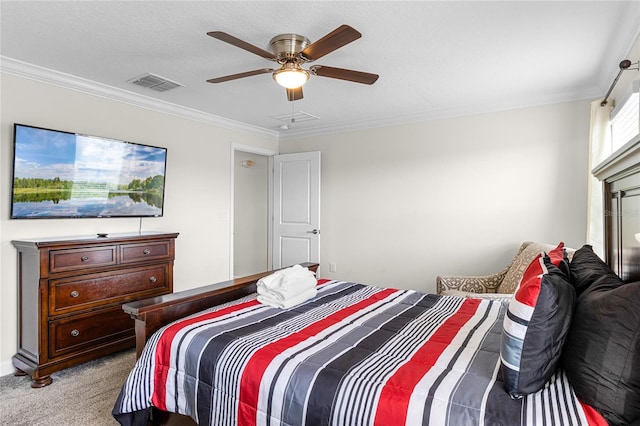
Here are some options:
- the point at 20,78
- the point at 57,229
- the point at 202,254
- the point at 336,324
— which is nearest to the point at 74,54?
the point at 20,78

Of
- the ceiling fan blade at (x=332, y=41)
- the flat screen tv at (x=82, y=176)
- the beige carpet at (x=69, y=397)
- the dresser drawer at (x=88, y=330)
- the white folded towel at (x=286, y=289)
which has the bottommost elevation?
the beige carpet at (x=69, y=397)

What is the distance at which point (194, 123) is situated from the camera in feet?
A: 14.0

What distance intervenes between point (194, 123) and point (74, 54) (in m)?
1.64

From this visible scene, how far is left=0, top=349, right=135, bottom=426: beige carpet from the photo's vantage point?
2.20 meters

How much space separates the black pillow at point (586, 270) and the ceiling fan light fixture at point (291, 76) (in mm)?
1865

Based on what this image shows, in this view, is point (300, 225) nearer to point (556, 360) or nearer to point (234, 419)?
point (234, 419)

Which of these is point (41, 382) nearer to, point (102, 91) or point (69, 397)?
point (69, 397)

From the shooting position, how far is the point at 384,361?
1429 millimetres

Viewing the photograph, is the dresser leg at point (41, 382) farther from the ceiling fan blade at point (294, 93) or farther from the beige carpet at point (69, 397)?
the ceiling fan blade at point (294, 93)

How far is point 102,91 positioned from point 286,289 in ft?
8.66

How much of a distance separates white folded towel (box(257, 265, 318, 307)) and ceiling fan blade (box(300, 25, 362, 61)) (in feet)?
4.48

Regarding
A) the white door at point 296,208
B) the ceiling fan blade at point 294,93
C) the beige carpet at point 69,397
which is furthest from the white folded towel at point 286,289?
the white door at point 296,208

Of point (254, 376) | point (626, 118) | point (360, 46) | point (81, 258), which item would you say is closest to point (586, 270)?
point (254, 376)

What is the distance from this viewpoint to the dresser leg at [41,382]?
259 centimetres
